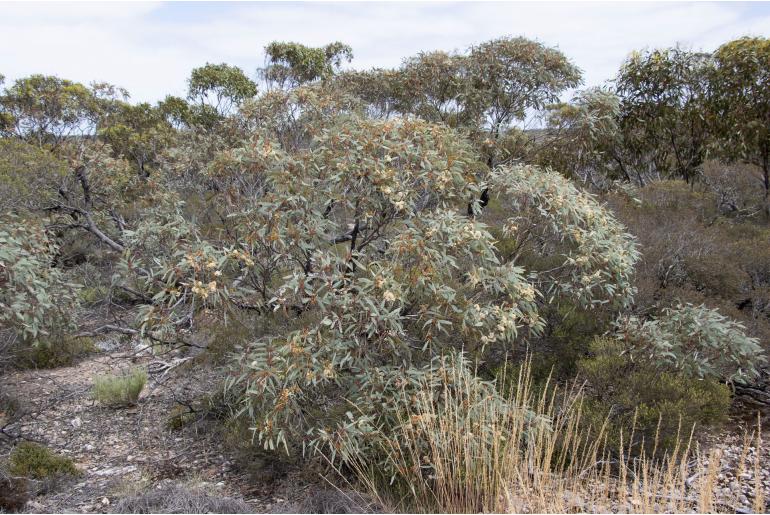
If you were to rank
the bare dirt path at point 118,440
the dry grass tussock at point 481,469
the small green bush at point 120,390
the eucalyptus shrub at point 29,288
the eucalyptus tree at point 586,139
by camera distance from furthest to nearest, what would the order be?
the eucalyptus tree at point 586,139 < the small green bush at point 120,390 < the bare dirt path at point 118,440 < the eucalyptus shrub at point 29,288 < the dry grass tussock at point 481,469

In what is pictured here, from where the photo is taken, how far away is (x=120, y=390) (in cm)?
639

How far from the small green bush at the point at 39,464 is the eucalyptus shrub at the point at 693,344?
4.48 meters

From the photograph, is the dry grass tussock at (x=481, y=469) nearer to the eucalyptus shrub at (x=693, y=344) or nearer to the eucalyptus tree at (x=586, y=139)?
the eucalyptus shrub at (x=693, y=344)

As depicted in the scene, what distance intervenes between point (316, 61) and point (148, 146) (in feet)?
21.8

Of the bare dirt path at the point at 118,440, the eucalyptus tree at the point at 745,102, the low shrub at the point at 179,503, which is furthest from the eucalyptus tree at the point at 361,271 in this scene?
the eucalyptus tree at the point at 745,102

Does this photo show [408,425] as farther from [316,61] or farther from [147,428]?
[316,61]

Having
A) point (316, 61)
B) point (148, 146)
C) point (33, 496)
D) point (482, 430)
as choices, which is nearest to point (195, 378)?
point (33, 496)

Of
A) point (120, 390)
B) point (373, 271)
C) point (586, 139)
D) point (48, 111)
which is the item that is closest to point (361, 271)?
point (373, 271)

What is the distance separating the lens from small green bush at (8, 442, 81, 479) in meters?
4.83

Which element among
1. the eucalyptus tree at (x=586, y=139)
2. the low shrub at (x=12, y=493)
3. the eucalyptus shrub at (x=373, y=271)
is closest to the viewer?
the eucalyptus shrub at (x=373, y=271)

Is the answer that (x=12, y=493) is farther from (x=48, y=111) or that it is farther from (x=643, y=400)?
(x=48, y=111)

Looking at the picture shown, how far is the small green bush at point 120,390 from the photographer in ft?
21.0

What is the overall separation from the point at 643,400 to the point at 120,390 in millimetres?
4887

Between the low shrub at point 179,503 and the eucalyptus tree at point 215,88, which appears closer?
the low shrub at point 179,503
